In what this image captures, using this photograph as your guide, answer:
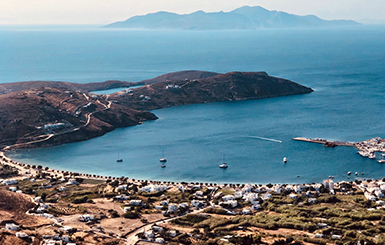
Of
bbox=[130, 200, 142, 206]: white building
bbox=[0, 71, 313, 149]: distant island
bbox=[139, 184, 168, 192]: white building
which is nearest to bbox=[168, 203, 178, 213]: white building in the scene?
bbox=[130, 200, 142, 206]: white building

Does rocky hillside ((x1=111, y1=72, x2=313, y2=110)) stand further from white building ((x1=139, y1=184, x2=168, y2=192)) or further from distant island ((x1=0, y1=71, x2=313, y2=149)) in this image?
white building ((x1=139, y1=184, x2=168, y2=192))

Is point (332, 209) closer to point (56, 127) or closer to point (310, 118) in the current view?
point (310, 118)

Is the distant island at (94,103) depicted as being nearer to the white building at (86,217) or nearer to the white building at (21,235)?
the white building at (86,217)

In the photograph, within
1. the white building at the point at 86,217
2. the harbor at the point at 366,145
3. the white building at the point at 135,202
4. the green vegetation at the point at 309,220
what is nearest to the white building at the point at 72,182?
the white building at the point at 135,202

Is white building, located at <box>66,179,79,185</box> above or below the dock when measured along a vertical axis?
below

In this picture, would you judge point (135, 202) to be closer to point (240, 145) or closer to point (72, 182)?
point (72, 182)
